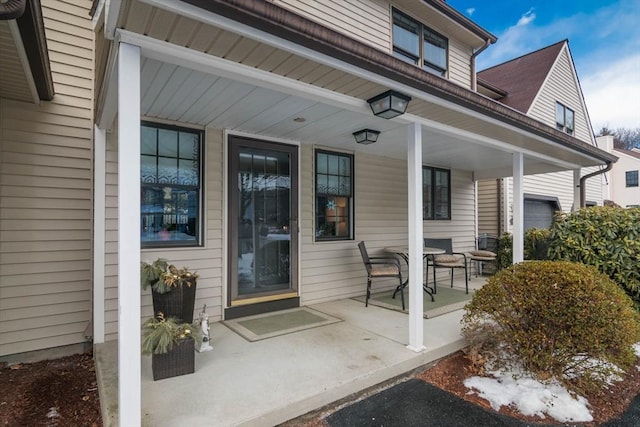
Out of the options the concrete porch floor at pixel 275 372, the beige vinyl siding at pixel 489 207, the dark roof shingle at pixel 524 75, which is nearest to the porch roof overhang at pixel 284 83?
the concrete porch floor at pixel 275 372

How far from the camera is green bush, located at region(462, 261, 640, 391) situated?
2.74m

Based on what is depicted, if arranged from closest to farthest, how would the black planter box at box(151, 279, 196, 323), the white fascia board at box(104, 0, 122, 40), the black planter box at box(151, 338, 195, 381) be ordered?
the white fascia board at box(104, 0, 122, 40) < the black planter box at box(151, 338, 195, 381) < the black planter box at box(151, 279, 196, 323)

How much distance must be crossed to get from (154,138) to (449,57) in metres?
6.04

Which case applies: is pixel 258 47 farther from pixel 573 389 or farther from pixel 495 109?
pixel 573 389

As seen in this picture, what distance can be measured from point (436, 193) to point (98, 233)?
5906 millimetres

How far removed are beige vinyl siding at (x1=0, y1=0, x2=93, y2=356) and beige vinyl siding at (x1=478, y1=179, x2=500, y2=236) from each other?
8.58m

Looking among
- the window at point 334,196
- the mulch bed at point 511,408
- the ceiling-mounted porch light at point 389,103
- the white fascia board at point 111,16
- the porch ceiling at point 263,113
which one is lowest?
the mulch bed at point 511,408

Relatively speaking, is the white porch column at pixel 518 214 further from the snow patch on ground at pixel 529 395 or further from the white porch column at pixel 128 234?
the white porch column at pixel 128 234

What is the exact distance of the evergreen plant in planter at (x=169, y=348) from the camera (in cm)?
258

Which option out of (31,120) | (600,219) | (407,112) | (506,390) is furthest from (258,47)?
(600,219)

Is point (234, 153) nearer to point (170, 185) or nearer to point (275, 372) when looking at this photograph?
point (170, 185)

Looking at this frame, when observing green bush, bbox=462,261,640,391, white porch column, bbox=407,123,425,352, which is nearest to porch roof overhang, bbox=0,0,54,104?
white porch column, bbox=407,123,425,352

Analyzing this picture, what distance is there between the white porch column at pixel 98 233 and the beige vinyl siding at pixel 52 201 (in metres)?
0.24

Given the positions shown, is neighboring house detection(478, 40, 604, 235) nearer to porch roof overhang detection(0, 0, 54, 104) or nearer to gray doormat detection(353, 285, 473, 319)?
gray doormat detection(353, 285, 473, 319)
